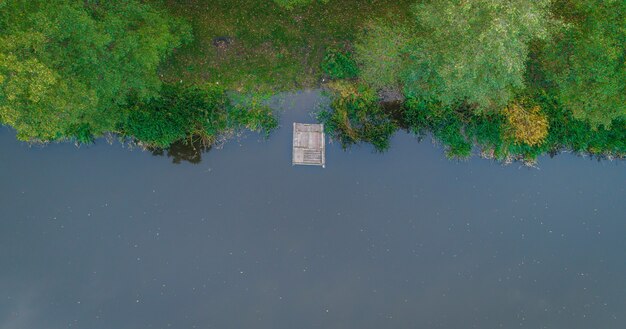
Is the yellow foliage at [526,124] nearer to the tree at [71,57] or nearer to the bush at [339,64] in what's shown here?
the bush at [339,64]

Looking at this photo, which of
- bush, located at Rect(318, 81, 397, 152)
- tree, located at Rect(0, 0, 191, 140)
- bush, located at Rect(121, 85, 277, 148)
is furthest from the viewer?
bush, located at Rect(318, 81, 397, 152)

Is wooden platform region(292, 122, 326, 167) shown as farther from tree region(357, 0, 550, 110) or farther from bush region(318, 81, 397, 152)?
tree region(357, 0, 550, 110)

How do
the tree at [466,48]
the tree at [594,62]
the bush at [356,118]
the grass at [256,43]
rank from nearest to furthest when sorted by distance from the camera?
the tree at [466,48], the tree at [594,62], the bush at [356,118], the grass at [256,43]

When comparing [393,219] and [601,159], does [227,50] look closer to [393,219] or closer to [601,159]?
[393,219]

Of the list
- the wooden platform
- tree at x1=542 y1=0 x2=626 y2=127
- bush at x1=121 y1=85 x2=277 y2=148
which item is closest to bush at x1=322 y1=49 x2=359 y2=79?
the wooden platform

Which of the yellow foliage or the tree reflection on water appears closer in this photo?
the yellow foliage

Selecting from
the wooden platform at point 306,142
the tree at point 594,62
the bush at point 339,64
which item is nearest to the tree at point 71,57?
the wooden platform at point 306,142

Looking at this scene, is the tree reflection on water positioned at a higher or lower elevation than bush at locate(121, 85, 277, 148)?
lower
